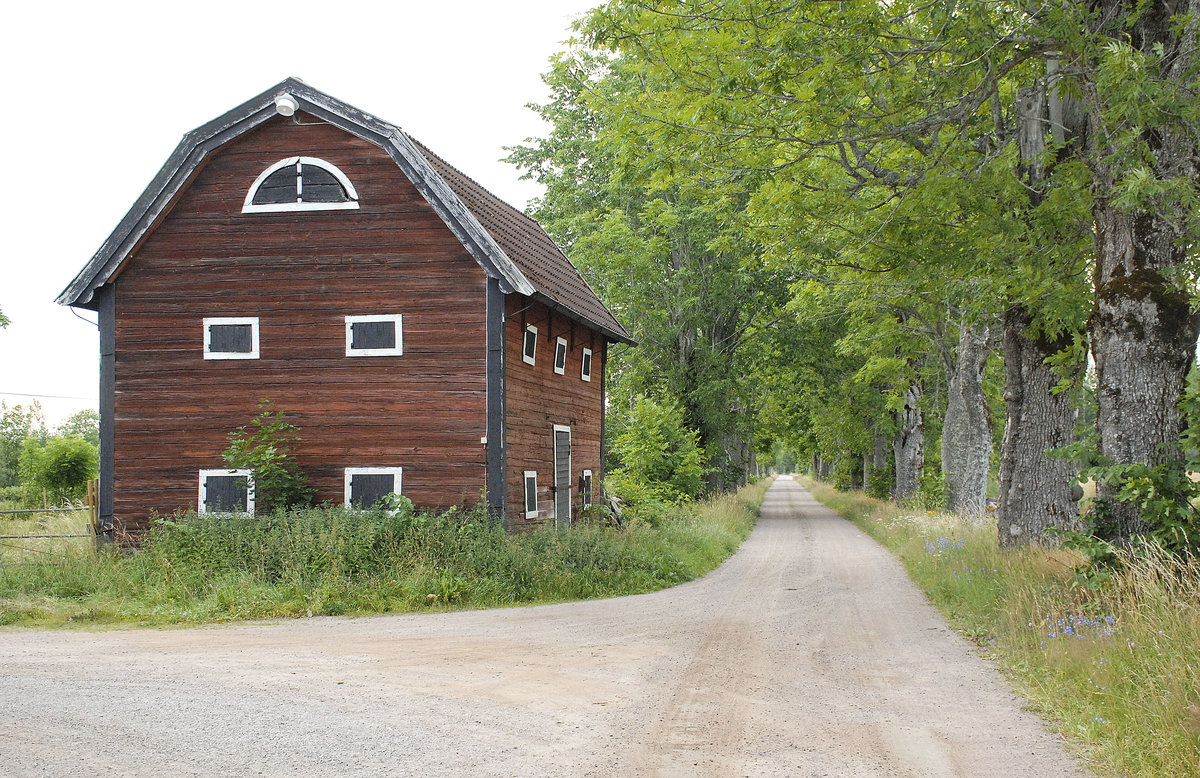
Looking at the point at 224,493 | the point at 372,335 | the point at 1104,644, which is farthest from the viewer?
the point at 372,335

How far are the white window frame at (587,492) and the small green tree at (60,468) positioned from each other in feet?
94.7

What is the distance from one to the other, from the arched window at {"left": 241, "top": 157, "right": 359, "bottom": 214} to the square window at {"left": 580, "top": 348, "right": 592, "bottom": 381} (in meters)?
7.01

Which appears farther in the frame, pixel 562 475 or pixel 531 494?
pixel 562 475

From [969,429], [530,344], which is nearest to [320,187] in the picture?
[530,344]

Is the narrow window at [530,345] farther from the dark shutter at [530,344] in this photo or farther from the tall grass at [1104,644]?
the tall grass at [1104,644]

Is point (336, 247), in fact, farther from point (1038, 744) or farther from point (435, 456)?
point (1038, 744)

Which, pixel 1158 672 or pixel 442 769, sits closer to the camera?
pixel 442 769

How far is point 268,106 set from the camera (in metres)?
15.9

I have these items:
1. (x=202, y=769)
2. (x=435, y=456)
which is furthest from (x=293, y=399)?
(x=202, y=769)

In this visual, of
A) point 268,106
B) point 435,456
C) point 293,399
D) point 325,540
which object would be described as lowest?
point 325,540

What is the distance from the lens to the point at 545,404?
18.1 metres

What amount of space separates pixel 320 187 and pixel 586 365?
7.62 metres

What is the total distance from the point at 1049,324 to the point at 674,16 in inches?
241

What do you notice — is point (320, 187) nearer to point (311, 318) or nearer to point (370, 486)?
point (311, 318)
